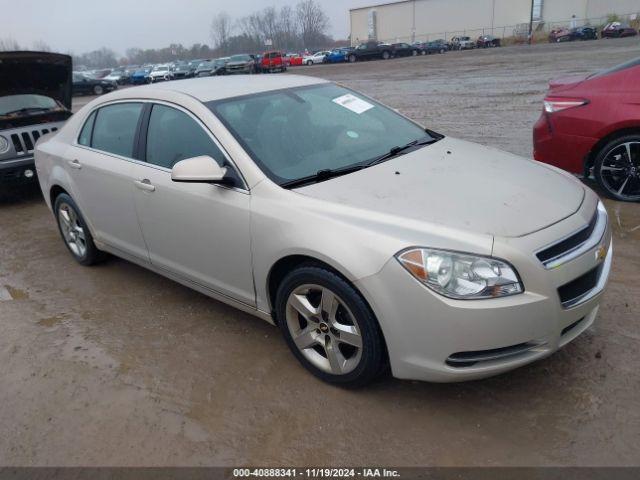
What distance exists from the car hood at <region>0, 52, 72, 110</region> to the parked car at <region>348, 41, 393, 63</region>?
4481cm

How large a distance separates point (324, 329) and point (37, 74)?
655 cm

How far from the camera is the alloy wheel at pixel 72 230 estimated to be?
4.82 meters

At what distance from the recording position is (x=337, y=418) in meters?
2.78

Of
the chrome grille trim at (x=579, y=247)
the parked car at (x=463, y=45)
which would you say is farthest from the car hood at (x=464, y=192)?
the parked car at (x=463, y=45)

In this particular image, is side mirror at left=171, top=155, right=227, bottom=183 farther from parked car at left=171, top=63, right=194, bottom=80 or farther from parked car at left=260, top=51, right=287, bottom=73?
parked car at left=171, top=63, right=194, bottom=80

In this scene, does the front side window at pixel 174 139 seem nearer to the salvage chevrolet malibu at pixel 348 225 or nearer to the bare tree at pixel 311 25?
the salvage chevrolet malibu at pixel 348 225

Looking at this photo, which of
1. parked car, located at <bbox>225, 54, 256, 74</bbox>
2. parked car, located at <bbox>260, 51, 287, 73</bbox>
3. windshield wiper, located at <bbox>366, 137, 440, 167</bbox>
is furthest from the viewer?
parked car, located at <bbox>260, 51, 287, 73</bbox>

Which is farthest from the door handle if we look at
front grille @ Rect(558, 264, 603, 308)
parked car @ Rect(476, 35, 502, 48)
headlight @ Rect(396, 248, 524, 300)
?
parked car @ Rect(476, 35, 502, 48)

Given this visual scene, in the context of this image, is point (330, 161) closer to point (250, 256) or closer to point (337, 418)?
point (250, 256)

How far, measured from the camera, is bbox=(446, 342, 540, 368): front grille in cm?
250

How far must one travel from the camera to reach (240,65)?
3994 cm

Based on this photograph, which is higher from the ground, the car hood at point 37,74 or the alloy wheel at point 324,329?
the car hood at point 37,74

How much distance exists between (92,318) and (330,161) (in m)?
2.18

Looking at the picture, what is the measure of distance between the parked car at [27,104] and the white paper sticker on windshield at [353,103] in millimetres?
4838
